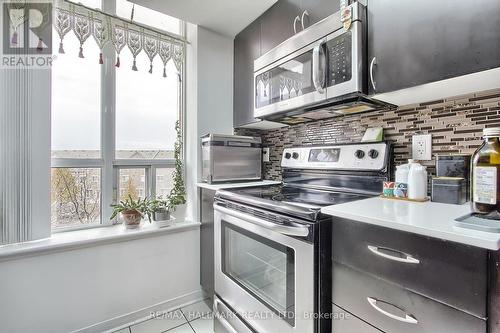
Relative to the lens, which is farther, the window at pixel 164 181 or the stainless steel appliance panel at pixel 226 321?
the window at pixel 164 181

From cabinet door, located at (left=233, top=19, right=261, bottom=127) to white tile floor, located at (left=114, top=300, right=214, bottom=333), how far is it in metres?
1.54

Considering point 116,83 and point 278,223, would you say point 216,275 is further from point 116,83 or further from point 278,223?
point 116,83

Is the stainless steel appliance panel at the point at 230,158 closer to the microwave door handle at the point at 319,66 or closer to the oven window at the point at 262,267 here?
the oven window at the point at 262,267

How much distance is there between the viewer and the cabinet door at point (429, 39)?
0.77m

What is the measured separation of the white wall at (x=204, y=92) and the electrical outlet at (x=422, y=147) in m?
1.44

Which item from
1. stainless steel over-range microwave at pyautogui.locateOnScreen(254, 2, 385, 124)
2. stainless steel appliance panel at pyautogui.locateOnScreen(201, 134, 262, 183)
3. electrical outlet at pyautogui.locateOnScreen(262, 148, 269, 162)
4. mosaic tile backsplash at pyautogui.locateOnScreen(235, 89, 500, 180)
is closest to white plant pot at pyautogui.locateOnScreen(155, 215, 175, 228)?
stainless steel appliance panel at pyautogui.locateOnScreen(201, 134, 262, 183)

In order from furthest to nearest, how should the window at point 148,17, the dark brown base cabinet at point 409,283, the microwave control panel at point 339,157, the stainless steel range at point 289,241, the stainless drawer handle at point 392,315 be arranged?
the window at point 148,17 → the microwave control panel at point 339,157 → the stainless steel range at point 289,241 → the stainless drawer handle at point 392,315 → the dark brown base cabinet at point 409,283

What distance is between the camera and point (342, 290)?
0.89 m

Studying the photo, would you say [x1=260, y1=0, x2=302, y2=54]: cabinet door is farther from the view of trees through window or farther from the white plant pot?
the view of trees through window

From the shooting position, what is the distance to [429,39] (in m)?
0.90

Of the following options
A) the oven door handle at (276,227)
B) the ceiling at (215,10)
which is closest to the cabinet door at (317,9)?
the ceiling at (215,10)

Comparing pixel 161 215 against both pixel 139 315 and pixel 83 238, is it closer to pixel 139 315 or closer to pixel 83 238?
pixel 83 238

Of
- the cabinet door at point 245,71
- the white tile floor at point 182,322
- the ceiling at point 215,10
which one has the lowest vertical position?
the white tile floor at point 182,322

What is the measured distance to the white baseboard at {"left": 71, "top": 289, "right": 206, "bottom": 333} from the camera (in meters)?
1.60
